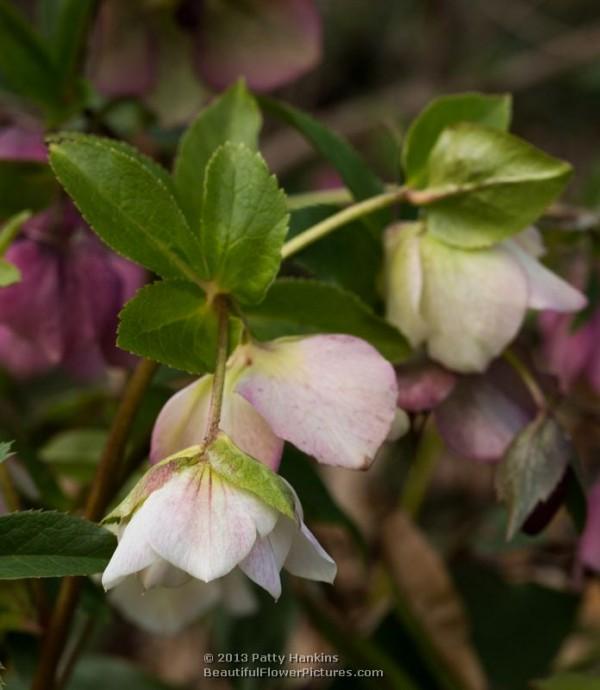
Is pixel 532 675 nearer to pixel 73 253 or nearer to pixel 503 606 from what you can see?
pixel 503 606

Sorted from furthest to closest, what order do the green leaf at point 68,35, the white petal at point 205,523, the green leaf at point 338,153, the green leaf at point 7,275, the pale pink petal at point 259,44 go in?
the pale pink petal at point 259,44 → the green leaf at point 68,35 → the green leaf at point 338,153 → the green leaf at point 7,275 → the white petal at point 205,523

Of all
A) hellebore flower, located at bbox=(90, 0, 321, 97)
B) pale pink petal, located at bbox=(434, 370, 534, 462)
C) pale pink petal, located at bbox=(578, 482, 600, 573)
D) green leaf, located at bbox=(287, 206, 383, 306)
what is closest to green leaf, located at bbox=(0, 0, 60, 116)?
hellebore flower, located at bbox=(90, 0, 321, 97)

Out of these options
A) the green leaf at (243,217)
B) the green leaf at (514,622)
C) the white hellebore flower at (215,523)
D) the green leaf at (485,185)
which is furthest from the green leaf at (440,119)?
the green leaf at (514,622)

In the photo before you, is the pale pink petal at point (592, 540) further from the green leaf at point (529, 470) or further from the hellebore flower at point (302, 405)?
the hellebore flower at point (302, 405)

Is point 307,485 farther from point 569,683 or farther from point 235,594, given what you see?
point 569,683

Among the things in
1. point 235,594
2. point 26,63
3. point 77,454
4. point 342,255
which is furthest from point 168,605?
point 26,63

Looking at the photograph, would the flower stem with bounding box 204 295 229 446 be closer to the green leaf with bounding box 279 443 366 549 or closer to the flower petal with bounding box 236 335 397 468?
the flower petal with bounding box 236 335 397 468
